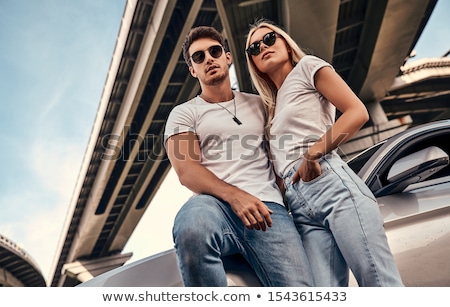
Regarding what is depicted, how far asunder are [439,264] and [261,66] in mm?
1303

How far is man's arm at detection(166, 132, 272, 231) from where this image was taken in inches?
54.4

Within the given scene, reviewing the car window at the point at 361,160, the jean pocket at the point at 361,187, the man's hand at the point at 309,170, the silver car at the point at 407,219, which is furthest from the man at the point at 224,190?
the car window at the point at 361,160

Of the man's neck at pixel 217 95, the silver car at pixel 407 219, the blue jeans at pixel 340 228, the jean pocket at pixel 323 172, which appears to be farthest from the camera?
the man's neck at pixel 217 95

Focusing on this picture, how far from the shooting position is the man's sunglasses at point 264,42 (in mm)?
1860

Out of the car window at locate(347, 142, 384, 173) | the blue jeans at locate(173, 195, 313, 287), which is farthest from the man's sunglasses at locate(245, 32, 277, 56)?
the car window at locate(347, 142, 384, 173)

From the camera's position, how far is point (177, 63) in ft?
41.2

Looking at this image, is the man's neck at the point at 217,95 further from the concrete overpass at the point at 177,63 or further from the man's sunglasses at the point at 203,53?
the concrete overpass at the point at 177,63

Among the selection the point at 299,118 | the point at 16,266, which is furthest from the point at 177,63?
the point at 16,266

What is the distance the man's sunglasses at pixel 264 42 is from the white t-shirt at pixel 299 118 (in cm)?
25

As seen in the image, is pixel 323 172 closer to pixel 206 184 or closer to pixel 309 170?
pixel 309 170

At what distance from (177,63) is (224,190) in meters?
11.6

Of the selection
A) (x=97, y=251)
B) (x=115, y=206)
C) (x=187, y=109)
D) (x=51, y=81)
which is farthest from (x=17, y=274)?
(x=187, y=109)

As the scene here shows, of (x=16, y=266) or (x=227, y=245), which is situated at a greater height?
(x=16, y=266)

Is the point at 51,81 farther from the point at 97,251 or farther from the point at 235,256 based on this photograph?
the point at 97,251
